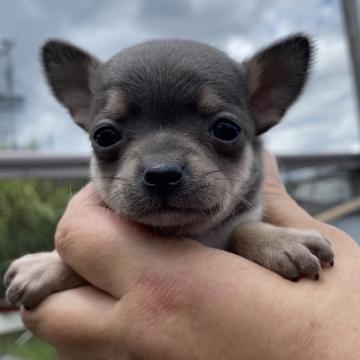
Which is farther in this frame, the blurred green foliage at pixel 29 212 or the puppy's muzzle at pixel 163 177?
the blurred green foliage at pixel 29 212

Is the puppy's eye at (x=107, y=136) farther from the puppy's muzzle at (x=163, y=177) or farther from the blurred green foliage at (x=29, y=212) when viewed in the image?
the blurred green foliage at (x=29, y=212)

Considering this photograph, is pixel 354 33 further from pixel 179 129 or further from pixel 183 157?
pixel 183 157

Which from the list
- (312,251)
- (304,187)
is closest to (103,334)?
(312,251)

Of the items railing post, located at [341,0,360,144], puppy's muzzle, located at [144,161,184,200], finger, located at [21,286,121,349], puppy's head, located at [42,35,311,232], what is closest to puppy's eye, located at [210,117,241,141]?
puppy's head, located at [42,35,311,232]

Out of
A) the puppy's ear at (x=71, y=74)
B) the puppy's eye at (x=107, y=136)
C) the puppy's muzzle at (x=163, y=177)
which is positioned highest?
the puppy's ear at (x=71, y=74)

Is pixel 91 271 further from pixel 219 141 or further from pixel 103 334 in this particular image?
pixel 219 141

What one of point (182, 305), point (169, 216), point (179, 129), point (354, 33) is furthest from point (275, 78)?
point (354, 33)

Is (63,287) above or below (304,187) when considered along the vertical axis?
above

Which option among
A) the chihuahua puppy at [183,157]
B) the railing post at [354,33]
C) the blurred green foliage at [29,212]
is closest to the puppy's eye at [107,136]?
the chihuahua puppy at [183,157]
